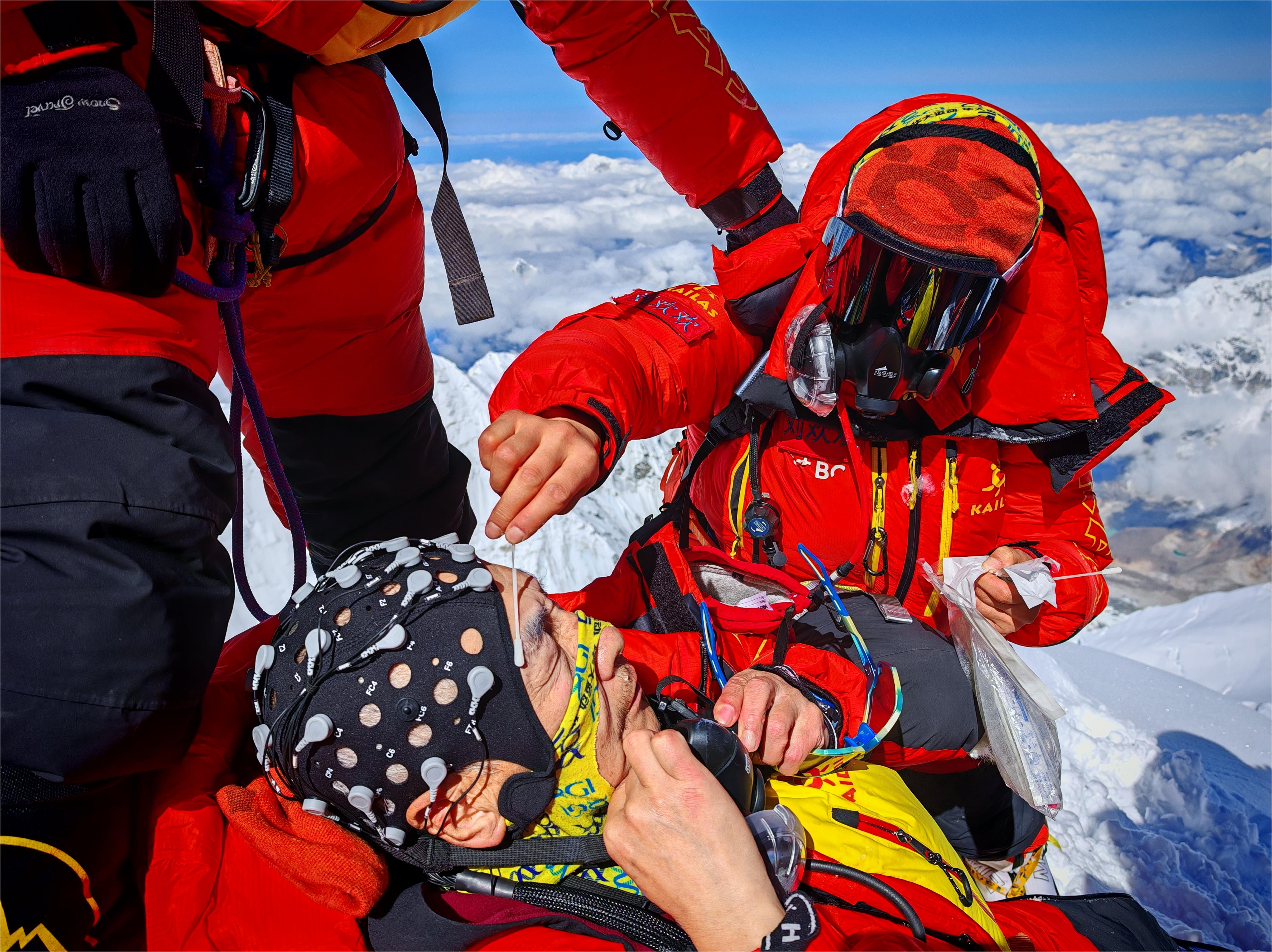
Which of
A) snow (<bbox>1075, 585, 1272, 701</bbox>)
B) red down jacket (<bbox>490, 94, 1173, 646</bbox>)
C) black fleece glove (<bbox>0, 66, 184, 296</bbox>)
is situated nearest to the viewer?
black fleece glove (<bbox>0, 66, 184, 296</bbox>)

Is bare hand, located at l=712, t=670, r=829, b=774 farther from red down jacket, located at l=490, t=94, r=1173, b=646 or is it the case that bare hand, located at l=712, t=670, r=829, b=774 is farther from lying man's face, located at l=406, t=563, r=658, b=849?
red down jacket, located at l=490, t=94, r=1173, b=646

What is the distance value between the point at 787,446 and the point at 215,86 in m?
1.64

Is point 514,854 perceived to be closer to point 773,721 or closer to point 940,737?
point 773,721

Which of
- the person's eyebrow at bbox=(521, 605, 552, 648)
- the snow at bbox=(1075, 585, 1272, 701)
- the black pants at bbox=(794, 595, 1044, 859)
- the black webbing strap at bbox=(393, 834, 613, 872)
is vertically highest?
the person's eyebrow at bbox=(521, 605, 552, 648)

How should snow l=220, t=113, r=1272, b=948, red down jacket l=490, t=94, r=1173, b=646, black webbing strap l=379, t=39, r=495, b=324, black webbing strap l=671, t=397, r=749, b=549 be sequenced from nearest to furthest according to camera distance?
red down jacket l=490, t=94, r=1173, b=646
black webbing strap l=671, t=397, r=749, b=549
black webbing strap l=379, t=39, r=495, b=324
snow l=220, t=113, r=1272, b=948

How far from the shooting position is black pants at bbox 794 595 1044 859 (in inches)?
72.3

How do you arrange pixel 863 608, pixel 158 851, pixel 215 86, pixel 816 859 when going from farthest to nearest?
1. pixel 863 608
2. pixel 816 859
3. pixel 215 86
4. pixel 158 851

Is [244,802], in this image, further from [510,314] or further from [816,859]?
[510,314]

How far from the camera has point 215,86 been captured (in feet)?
4.39

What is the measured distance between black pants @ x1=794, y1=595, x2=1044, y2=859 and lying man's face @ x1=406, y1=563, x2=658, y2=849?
764 mm

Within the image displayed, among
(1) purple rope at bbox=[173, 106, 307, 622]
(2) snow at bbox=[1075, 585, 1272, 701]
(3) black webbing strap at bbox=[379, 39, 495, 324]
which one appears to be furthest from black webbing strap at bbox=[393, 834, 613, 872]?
(2) snow at bbox=[1075, 585, 1272, 701]

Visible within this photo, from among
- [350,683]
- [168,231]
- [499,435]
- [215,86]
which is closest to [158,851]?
[350,683]

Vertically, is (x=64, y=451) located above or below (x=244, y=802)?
above

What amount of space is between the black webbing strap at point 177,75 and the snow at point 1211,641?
417 cm
